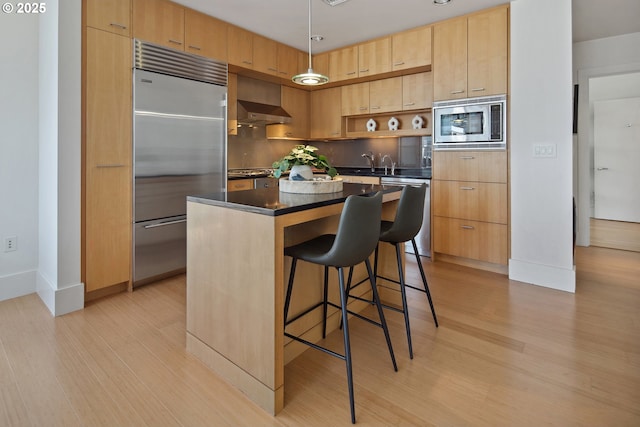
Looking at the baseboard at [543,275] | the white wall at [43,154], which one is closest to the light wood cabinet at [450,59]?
the baseboard at [543,275]

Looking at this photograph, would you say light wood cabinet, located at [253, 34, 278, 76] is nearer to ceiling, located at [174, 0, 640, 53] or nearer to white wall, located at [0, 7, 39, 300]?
ceiling, located at [174, 0, 640, 53]

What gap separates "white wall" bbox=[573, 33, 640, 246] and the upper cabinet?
194cm

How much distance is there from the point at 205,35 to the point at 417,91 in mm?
2413

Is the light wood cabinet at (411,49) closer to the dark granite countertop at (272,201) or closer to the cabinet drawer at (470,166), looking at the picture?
the cabinet drawer at (470,166)

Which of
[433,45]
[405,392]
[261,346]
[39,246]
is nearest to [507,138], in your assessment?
[433,45]

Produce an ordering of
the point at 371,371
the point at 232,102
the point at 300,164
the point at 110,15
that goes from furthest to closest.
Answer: the point at 232,102 → the point at 110,15 → the point at 300,164 → the point at 371,371

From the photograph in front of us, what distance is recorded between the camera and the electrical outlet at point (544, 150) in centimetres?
301

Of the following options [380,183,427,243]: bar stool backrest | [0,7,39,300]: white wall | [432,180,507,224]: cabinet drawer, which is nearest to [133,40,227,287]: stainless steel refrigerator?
[0,7,39,300]: white wall

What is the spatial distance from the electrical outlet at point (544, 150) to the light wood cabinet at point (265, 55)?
2.96 meters

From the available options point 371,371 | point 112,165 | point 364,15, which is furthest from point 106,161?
point 364,15

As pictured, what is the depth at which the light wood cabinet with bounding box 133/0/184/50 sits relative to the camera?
2.95 meters

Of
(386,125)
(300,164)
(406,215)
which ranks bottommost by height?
(406,215)

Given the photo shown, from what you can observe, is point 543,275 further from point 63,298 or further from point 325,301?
point 63,298

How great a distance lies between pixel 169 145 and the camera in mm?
3166
